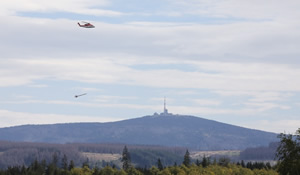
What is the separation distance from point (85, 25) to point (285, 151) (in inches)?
2956

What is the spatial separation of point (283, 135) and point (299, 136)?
2223mm

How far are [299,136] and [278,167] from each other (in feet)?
15.7

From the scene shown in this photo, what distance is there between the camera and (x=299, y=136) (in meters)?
81.4

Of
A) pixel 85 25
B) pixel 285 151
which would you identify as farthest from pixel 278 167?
pixel 85 25

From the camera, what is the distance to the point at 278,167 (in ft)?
263

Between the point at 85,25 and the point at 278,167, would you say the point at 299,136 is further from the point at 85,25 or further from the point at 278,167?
the point at 85,25

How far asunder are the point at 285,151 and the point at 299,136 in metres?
3.67

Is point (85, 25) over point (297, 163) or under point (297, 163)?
over

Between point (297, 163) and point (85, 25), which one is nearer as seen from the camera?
point (297, 163)

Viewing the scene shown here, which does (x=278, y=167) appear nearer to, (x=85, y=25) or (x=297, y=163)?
(x=297, y=163)

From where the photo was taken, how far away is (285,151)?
7900 centimetres

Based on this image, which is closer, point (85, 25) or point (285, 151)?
point (285, 151)

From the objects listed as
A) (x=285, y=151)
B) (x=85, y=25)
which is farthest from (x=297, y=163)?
(x=85, y=25)

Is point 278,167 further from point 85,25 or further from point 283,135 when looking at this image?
point 85,25
